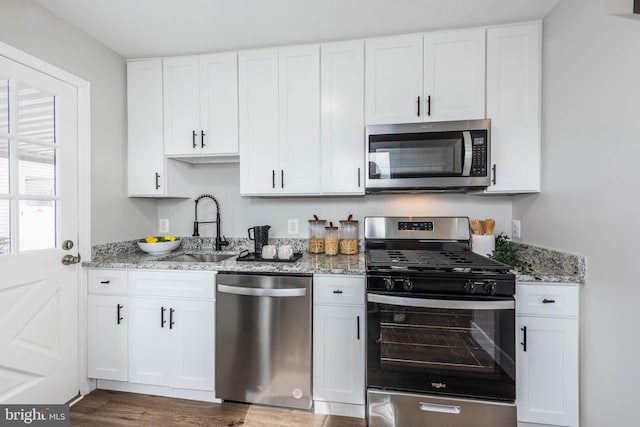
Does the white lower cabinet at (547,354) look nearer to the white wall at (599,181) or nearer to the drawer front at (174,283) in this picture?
the white wall at (599,181)

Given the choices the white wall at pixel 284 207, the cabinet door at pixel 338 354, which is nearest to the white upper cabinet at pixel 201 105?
the white wall at pixel 284 207

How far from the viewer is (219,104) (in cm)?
218

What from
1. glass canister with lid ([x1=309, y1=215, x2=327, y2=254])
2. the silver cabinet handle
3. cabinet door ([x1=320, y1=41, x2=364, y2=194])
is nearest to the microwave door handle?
cabinet door ([x1=320, y1=41, x2=364, y2=194])

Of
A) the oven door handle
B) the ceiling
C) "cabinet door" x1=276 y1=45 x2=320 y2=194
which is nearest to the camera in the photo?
the oven door handle

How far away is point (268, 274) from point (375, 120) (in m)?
1.27

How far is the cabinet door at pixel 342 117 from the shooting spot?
6.60ft

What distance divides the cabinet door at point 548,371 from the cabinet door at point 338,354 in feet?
2.84

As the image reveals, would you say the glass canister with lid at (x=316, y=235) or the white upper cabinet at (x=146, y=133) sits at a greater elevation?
the white upper cabinet at (x=146, y=133)

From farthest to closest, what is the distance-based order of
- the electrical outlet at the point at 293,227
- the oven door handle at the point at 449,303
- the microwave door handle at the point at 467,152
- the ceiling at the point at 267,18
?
the electrical outlet at the point at 293,227, the microwave door handle at the point at 467,152, the ceiling at the point at 267,18, the oven door handle at the point at 449,303

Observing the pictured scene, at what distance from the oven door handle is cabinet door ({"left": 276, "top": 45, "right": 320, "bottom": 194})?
940mm

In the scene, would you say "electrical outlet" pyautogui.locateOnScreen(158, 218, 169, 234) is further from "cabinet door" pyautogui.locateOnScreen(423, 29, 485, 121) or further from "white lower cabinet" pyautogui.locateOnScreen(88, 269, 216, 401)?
"cabinet door" pyautogui.locateOnScreen(423, 29, 485, 121)

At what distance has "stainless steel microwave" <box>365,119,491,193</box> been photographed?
1.82 m

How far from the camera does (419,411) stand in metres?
1.49

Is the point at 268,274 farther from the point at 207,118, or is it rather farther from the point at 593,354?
the point at 593,354
